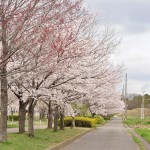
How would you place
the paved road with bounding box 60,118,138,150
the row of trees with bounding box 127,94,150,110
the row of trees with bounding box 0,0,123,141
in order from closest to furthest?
1. the row of trees with bounding box 0,0,123,141
2. the paved road with bounding box 60,118,138,150
3. the row of trees with bounding box 127,94,150,110

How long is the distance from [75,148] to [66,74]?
3.63 m

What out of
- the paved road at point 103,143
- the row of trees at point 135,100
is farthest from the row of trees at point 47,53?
the row of trees at point 135,100

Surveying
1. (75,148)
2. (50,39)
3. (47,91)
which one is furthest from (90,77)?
(50,39)

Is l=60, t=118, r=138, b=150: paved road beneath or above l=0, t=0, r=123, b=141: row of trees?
beneath

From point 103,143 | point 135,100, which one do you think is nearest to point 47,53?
point 103,143

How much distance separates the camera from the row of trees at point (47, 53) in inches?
392

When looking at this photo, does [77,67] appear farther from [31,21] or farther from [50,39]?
[31,21]

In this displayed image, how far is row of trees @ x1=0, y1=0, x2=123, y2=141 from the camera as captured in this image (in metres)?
9.95

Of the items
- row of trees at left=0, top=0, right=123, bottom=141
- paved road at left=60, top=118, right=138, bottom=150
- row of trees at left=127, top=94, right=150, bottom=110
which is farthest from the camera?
row of trees at left=127, top=94, right=150, bottom=110

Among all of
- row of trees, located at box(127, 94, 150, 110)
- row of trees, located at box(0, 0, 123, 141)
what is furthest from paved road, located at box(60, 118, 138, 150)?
row of trees, located at box(127, 94, 150, 110)

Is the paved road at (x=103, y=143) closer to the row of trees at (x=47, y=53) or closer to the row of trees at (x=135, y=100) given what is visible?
the row of trees at (x=47, y=53)

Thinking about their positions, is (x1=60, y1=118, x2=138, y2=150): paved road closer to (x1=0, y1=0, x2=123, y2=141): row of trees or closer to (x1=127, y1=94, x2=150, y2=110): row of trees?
(x1=0, y1=0, x2=123, y2=141): row of trees

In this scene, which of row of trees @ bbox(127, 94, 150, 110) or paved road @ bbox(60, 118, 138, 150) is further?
row of trees @ bbox(127, 94, 150, 110)

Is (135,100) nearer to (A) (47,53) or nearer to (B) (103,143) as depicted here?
(B) (103,143)
